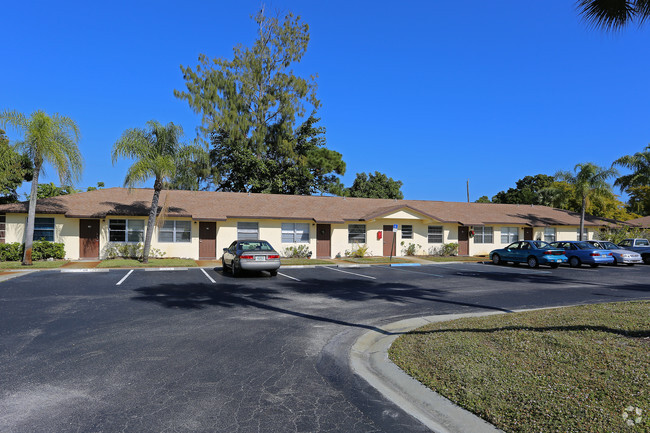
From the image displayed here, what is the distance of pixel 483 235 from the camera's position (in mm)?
31953

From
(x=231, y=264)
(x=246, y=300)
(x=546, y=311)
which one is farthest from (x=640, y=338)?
(x=231, y=264)

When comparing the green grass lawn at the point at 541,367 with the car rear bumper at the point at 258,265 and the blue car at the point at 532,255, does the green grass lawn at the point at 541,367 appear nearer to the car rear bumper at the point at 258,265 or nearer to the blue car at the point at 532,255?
the car rear bumper at the point at 258,265

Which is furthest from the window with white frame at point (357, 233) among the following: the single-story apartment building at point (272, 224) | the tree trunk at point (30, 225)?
the tree trunk at point (30, 225)

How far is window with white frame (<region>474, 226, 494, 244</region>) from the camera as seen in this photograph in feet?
104

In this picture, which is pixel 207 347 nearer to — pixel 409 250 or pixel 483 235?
pixel 409 250

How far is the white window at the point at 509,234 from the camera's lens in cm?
3249

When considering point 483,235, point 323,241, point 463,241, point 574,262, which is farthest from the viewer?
point 483,235

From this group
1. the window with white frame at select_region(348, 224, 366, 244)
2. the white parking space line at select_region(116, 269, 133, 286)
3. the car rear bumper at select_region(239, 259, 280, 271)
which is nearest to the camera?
the white parking space line at select_region(116, 269, 133, 286)

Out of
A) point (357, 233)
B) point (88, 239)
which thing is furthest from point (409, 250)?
point (88, 239)

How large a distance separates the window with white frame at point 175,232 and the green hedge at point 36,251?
5128 millimetres

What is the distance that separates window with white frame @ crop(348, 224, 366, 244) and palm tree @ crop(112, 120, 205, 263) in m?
11.3

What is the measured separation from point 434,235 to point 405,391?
2645 cm

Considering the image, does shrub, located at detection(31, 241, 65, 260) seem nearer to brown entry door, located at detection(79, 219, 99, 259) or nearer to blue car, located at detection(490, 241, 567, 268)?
brown entry door, located at detection(79, 219, 99, 259)

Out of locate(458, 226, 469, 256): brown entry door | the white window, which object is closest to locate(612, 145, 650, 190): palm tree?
the white window
